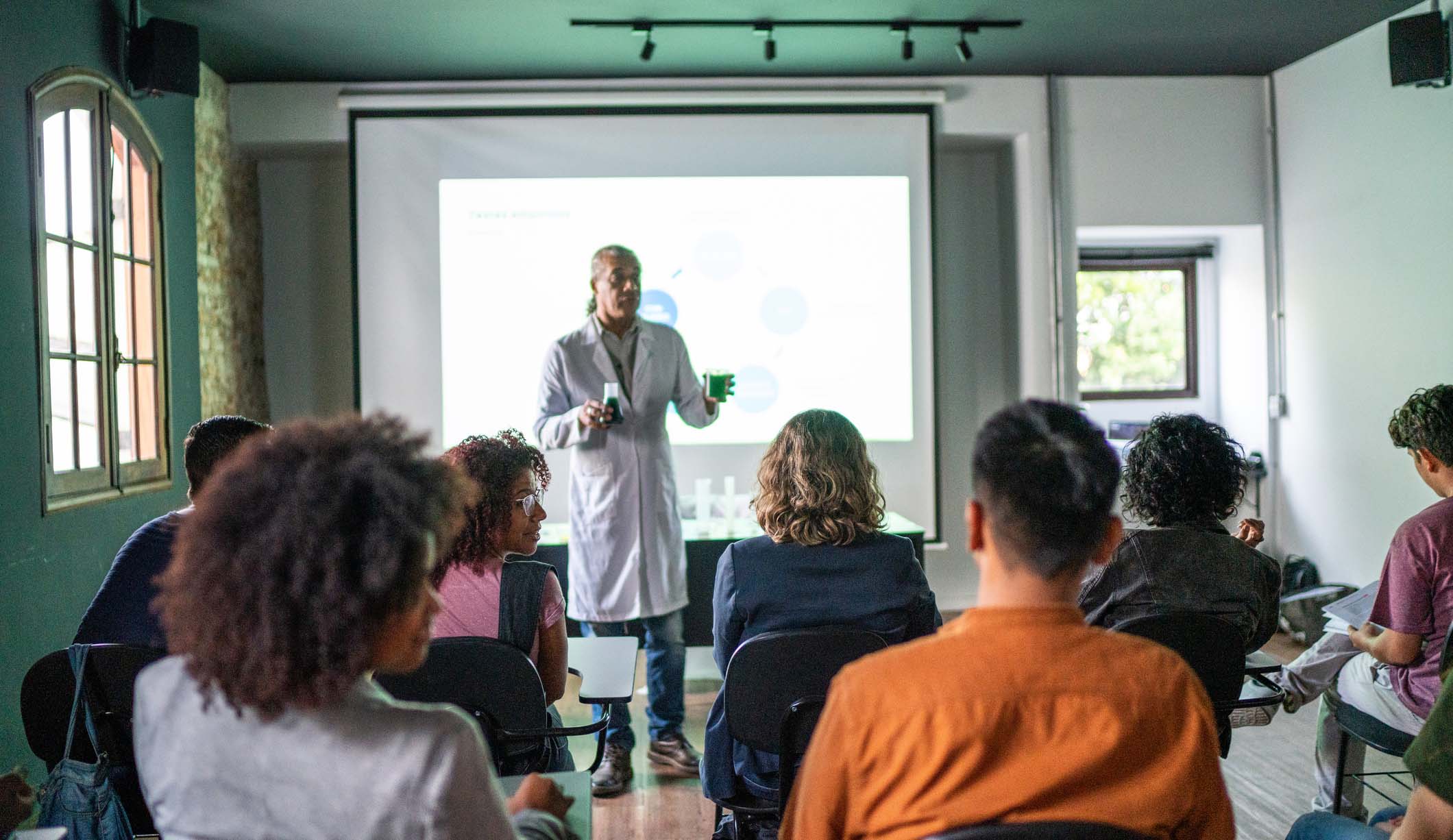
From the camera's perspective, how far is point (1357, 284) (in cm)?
459

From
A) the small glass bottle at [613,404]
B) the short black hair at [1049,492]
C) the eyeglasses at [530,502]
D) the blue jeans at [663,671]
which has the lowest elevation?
the blue jeans at [663,671]

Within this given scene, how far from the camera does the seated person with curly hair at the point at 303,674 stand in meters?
0.90

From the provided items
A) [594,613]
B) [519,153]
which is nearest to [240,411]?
[519,153]

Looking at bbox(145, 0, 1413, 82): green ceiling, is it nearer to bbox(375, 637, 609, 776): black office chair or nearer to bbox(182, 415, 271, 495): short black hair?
bbox(182, 415, 271, 495): short black hair

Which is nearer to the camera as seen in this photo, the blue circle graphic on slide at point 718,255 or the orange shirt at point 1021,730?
the orange shirt at point 1021,730

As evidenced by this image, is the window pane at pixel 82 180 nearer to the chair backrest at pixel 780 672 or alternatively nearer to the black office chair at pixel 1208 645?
the chair backrest at pixel 780 672

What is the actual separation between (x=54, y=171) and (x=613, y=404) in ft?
6.79

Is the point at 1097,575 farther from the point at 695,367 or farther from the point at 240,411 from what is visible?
the point at 240,411

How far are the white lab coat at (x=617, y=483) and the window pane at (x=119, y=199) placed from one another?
1784 millimetres

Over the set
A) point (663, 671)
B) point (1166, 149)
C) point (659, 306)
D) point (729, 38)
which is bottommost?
point (663, 671)

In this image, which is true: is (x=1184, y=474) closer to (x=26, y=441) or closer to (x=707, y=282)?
(x=707, y=282)

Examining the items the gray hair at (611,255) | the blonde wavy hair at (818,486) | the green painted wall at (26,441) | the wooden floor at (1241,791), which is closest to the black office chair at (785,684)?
the blonde wavy hair at (818,486)

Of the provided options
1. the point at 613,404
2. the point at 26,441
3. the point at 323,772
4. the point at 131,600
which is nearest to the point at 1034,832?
the point at 323,772

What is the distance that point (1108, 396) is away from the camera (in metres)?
5.61
